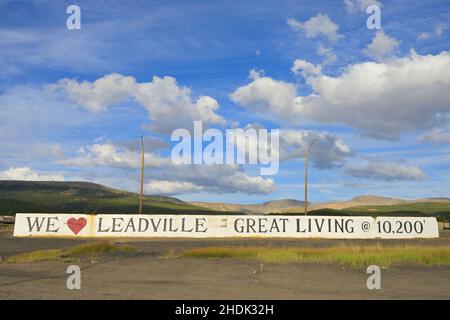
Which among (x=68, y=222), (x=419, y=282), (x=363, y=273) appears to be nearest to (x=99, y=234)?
(x=68, y=222)

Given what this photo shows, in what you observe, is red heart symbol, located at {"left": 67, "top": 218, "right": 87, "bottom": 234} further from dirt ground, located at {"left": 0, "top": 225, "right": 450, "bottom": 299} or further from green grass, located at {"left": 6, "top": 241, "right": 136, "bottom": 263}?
dirt ground, located at {"left": 0, "top": 225, "right": 450, "bottom": 299}

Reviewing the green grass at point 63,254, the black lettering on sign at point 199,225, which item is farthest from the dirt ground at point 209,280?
the black lettering on sign at point 199,225

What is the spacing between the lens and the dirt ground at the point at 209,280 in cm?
1409

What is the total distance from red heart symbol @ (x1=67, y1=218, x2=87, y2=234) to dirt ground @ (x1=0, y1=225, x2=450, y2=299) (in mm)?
18599

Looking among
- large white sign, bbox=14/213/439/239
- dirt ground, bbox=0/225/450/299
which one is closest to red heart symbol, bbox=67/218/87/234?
large white sign, bbox=14/213/439/239

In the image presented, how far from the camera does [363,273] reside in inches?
778

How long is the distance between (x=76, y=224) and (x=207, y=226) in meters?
10.9

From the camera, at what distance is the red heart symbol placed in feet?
139

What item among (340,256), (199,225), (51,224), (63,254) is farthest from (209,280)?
(51,224)

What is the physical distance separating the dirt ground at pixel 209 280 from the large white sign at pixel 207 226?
1853 centimetres

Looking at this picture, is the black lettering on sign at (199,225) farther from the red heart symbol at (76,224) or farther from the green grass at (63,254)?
the green grass at (63,254)
